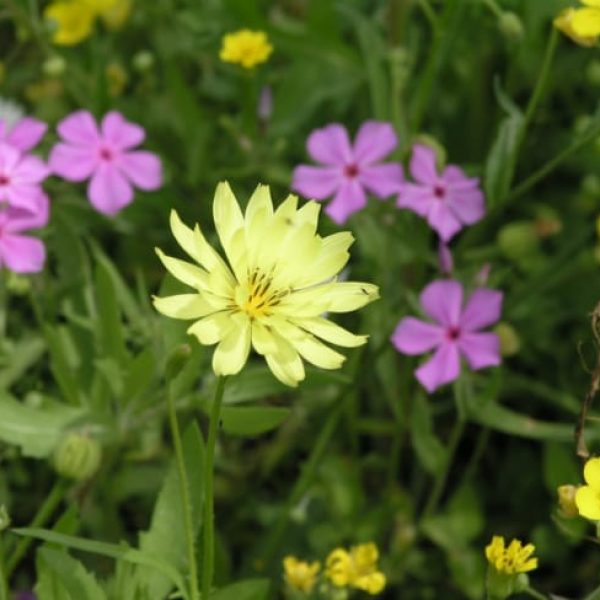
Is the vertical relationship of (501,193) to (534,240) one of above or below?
above

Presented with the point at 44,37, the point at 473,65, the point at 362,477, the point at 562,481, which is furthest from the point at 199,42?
the point at 562,481

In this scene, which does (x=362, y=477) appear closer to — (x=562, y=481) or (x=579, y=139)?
(x=562, y=481)

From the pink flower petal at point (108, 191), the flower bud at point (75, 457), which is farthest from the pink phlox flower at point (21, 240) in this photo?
the flower bud at point (75, 457)

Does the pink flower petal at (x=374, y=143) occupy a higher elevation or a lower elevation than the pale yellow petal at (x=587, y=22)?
lower

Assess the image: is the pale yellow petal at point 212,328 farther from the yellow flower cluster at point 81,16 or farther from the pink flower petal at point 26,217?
the yellow flower cluster at point 81,16

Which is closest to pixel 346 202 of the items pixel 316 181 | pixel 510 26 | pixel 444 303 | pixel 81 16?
pixel 316 181

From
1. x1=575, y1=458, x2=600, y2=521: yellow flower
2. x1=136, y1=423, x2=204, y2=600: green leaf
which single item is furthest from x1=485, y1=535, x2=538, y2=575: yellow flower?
x1=136, y1=423, x2=204, y2=600: green leaf

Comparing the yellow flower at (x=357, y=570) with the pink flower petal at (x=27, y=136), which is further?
the pink flower petal at (x=27, y=136)
